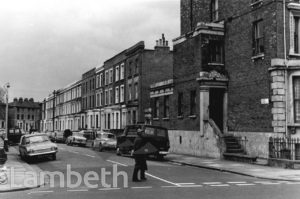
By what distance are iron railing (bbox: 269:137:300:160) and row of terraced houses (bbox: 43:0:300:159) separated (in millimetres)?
177

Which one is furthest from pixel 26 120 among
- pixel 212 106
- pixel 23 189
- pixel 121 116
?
pixel 23 189

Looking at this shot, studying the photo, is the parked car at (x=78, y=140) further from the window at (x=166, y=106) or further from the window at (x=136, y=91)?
the window at (x=166, y=106)

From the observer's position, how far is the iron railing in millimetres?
20719

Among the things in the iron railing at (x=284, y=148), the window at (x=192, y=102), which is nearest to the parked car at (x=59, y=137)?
the window at (x=192, y=102)

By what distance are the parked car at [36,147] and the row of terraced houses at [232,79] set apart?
9.98 metres

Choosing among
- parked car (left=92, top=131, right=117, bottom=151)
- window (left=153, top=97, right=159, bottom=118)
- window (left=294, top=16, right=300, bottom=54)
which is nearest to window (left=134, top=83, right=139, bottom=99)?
window (left=153, top=97, right=159, bottom=118)

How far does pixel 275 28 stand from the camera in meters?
23.2

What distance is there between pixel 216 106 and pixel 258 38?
630cm

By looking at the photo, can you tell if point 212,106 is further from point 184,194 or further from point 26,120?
point 26,120

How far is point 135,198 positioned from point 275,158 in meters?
11.6

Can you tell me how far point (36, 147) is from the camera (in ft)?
79.9

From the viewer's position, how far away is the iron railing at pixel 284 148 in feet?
68.0

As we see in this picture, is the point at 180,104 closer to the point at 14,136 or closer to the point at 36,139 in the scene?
the point at 36,139

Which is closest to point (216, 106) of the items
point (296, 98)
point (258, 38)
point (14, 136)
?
point (258, 38)
